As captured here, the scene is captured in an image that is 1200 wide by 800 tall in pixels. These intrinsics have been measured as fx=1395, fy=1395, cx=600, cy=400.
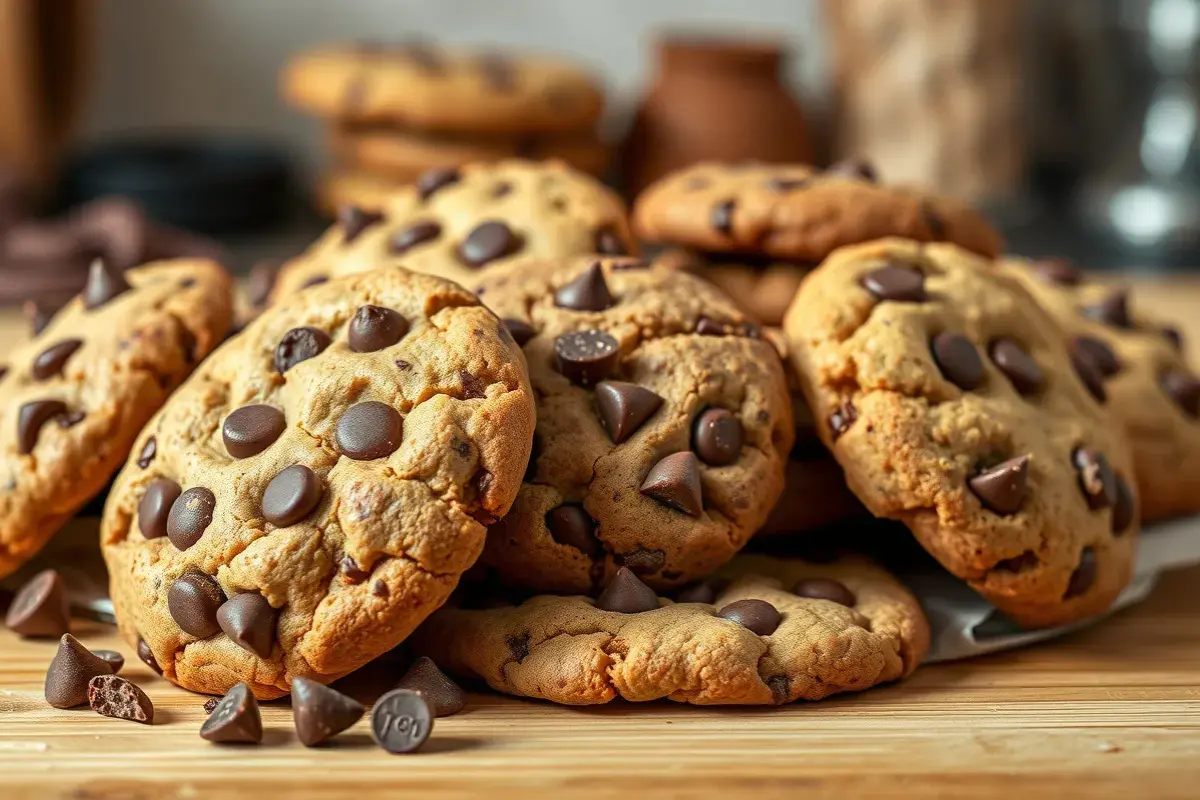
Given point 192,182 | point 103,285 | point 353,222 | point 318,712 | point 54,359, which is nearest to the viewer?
point 318,712

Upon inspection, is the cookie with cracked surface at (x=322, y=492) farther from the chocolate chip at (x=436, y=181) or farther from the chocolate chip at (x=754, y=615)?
the chocolate chip at (x=436, y=181)

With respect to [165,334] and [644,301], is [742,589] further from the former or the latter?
[165,334]

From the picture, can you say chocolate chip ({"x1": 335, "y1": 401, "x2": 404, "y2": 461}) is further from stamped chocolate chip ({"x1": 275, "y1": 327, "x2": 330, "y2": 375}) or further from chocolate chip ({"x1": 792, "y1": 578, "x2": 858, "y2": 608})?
chocolate chip ({"x1": 792, "y1": 578, "x2": 858, "y2": 608})

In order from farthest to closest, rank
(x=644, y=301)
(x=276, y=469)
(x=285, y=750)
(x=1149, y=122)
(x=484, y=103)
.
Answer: (x=1149, y=122)
(x=484, y=103)
(x=644, y=301)
(x=276, y=469)
(x=285, y=750)

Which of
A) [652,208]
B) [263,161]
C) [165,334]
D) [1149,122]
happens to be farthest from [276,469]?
[1149,122]

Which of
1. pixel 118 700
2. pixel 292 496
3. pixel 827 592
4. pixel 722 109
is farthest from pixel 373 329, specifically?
pixel 722 109

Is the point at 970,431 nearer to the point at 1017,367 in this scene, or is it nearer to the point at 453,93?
the point at 1017,367
